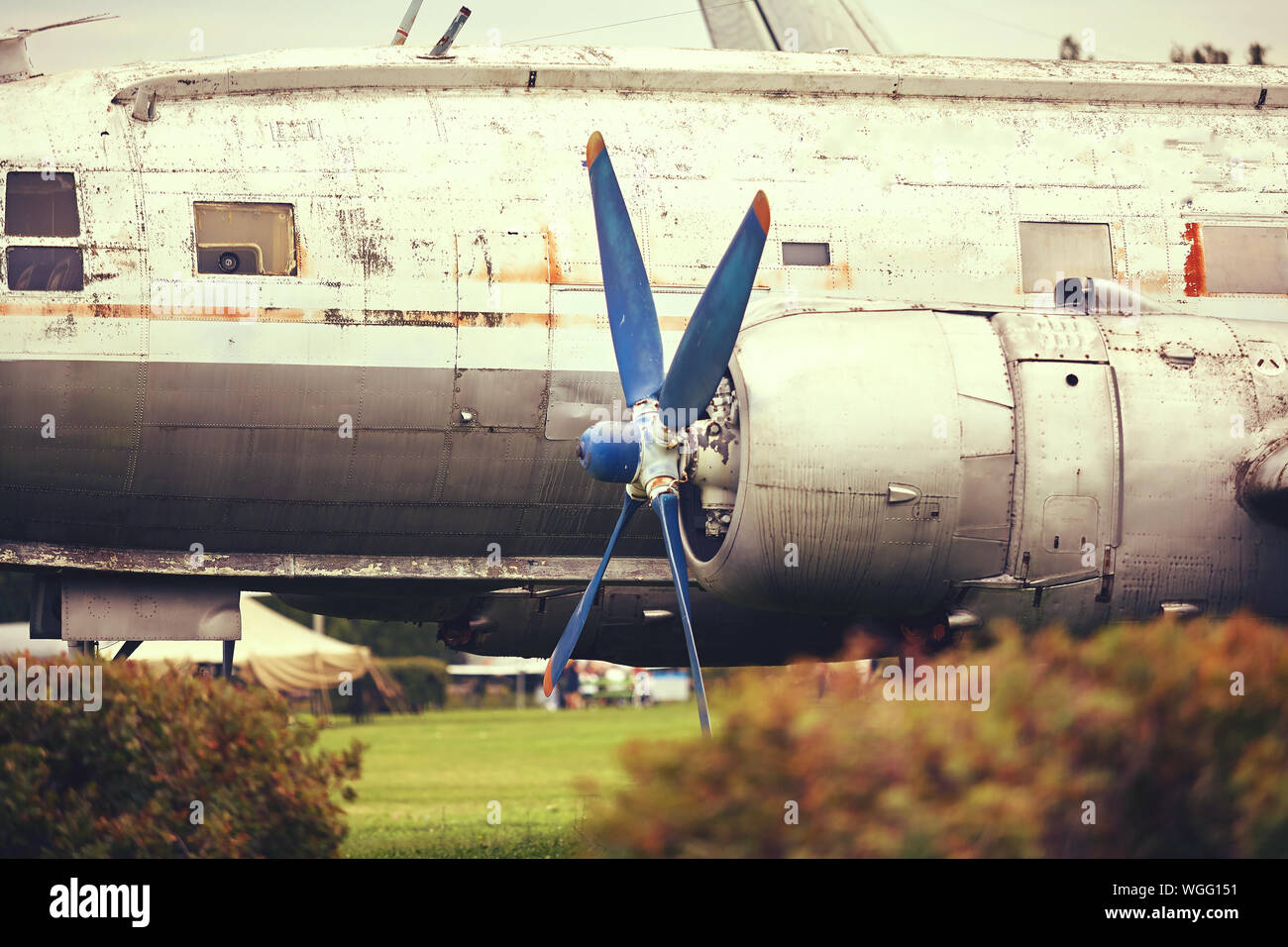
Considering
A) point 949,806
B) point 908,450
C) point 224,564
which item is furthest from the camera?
point 224,564

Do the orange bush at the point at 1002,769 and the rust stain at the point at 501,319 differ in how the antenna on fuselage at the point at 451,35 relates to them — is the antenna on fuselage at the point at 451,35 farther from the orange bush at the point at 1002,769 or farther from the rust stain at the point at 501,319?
the orange bush at the point at 1002,769

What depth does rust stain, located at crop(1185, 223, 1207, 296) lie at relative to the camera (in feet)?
50.2

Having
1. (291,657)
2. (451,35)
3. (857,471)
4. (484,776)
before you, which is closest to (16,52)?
(451,35)

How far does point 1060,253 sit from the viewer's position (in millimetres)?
15180

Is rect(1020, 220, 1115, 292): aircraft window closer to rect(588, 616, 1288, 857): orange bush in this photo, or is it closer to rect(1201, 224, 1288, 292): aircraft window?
rect(1201, 224, 1288, 292): aircraft window

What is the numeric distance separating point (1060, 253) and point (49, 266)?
365 inches

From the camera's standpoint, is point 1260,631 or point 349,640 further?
point 349,640

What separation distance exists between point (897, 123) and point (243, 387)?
675 centimetres

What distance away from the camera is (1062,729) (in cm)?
888

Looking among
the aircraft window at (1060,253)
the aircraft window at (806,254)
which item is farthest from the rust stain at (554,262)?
the aircraft window at (1060,253)

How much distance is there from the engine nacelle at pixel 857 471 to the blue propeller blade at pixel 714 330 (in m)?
0.32

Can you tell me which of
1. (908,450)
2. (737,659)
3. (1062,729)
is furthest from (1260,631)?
(737,659)

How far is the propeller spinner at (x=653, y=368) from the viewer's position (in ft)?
38.2
